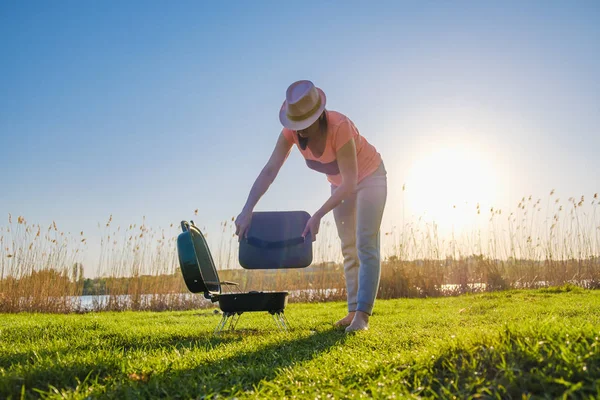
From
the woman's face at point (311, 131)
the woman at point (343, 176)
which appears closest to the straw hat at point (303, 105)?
the woman at point (343, 176)

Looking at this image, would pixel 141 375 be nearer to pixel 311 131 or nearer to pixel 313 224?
pixel 313 224

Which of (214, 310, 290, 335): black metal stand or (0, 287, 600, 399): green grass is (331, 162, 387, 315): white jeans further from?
(214, 310, 290, 335): black metal stand

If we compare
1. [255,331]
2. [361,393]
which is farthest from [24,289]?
[361,393]

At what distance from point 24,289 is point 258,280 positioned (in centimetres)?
429

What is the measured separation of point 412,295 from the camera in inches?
373

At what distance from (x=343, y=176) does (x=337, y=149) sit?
225 mm

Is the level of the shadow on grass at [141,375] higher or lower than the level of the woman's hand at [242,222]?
lower

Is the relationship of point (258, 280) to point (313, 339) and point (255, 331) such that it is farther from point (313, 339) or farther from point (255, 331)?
point (313, 339)

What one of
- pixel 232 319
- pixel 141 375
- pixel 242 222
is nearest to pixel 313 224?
pixel 242 222

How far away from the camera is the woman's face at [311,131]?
371 centimetres

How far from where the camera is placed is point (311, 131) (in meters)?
3.75

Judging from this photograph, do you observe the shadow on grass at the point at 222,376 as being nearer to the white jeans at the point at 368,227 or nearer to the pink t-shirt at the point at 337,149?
the white jeans at the point at 368,227

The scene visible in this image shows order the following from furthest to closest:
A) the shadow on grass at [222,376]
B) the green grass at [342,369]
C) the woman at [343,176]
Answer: the woman at [343,176] → the shadow on grass at [222,376] → the green grass at [342,369]

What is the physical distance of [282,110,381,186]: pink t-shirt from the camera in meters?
3.75
